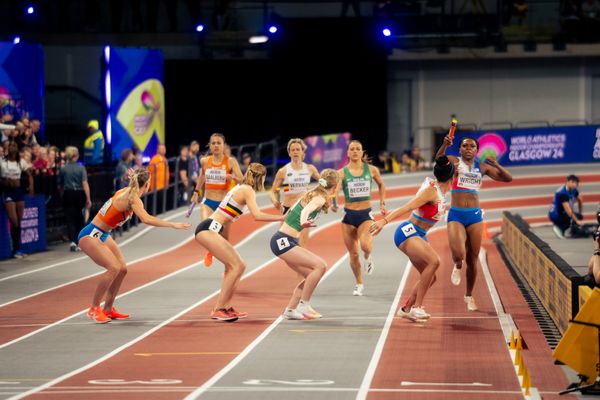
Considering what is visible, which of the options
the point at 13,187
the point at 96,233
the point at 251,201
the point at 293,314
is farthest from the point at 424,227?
the point at 13,187

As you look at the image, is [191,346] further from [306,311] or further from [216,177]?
[216,177]

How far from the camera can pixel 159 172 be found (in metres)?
27.5

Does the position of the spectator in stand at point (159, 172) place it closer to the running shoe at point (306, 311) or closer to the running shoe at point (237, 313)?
the running shoe at point (237, 313)

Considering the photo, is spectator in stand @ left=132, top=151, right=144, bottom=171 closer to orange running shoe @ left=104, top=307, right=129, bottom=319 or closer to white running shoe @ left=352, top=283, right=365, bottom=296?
white running shoe @ left=352, top=283, right=365, bottom=296

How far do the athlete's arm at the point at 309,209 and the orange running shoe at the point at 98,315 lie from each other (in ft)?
9.18

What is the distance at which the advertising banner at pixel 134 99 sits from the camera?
28422 mm

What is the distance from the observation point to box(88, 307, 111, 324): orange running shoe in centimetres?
1455

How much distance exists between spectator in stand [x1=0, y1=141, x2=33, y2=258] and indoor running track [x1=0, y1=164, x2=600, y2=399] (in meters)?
0.74

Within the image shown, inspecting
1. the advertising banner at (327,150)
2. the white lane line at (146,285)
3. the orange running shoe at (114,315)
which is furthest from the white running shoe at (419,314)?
the advertising banner at (327,150)

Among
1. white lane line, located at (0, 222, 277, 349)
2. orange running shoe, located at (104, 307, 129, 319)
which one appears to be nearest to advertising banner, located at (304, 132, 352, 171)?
white lane line, located at (0, 222, 277, 349)

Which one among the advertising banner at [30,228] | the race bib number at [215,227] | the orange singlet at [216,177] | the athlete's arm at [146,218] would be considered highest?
the orange singlet at [216,177]

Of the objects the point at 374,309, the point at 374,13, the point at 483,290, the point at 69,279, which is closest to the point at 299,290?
the point at 374,309

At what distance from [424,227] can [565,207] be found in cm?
1569

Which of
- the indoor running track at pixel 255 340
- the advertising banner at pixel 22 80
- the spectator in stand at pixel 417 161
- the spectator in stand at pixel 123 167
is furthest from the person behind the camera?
the spectator in stand at pixel 417 161
